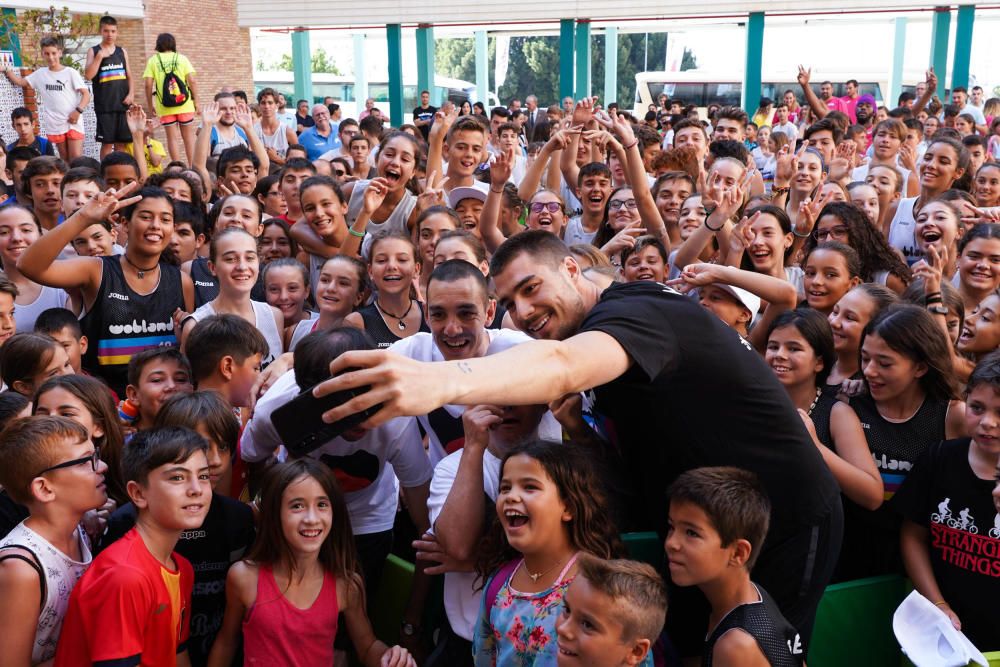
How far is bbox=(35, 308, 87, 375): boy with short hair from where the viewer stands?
13.7 ft

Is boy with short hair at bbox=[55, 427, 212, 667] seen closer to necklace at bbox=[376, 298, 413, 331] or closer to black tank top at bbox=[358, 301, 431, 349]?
black tank top at bbox=[358, 301, 431, 349]

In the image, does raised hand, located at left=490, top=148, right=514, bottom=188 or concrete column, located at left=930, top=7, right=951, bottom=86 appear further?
concrete column, located at left=930, top=7, right=951, bottom=86

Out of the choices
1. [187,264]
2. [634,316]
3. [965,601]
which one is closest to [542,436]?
[634,316]

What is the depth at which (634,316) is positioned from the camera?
2119mm

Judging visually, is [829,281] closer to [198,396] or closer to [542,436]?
[542,436]

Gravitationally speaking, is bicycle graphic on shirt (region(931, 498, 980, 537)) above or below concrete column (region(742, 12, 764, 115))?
below

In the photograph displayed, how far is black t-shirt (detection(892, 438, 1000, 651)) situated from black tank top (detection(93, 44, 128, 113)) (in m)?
11.7

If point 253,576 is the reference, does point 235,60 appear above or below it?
above

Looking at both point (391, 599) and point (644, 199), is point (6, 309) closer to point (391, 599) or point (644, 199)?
point (391, 599)

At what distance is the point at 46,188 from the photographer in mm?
6289

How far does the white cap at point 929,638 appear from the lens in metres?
2.48

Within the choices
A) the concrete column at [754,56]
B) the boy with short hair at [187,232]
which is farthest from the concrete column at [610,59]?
the boy with short hair at [187,232]

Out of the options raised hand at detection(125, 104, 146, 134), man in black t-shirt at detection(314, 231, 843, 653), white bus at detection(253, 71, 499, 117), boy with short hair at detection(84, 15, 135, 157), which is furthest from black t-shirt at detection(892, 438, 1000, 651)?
white bus at detection(253, 71, 499, 117)

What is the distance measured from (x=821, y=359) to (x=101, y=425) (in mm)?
2756
